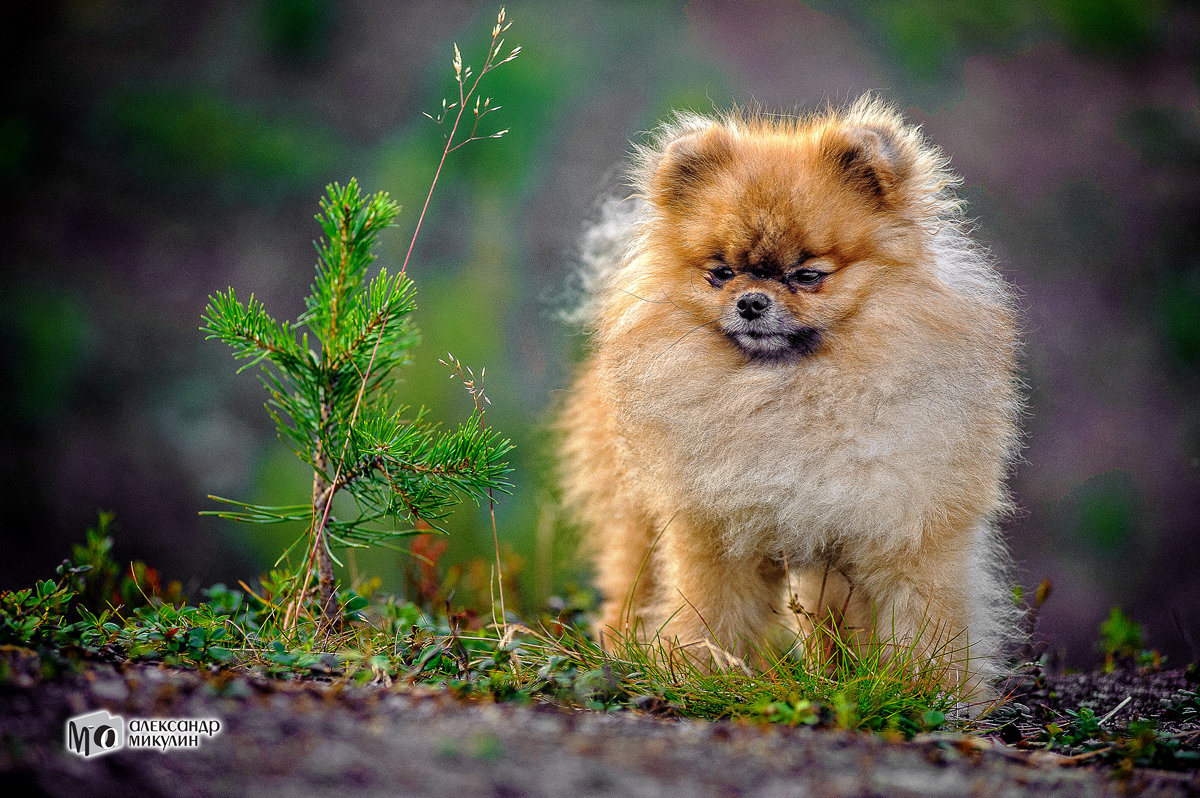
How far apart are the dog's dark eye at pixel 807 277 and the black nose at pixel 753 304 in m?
0.11

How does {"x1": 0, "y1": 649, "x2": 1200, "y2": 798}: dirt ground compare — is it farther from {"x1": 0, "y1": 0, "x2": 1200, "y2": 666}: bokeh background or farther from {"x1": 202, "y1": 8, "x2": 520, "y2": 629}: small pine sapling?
{"x1": 0, "y1": 0, "x2": 1200, "y2": 666}: bokeh background

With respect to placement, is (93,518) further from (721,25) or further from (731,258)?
(721,25)

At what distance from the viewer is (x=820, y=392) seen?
2297 millimetres

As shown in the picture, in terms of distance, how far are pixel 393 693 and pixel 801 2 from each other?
19.9 feet

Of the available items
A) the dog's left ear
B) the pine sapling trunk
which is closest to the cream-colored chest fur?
the dog's left ear

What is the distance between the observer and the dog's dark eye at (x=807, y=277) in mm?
2305

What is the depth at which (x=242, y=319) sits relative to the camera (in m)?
2.23

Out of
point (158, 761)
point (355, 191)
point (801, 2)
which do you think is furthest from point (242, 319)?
point (801, 2)

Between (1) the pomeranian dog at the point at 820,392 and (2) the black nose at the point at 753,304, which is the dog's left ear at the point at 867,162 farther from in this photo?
(2) the black nose at the point at 753,304
